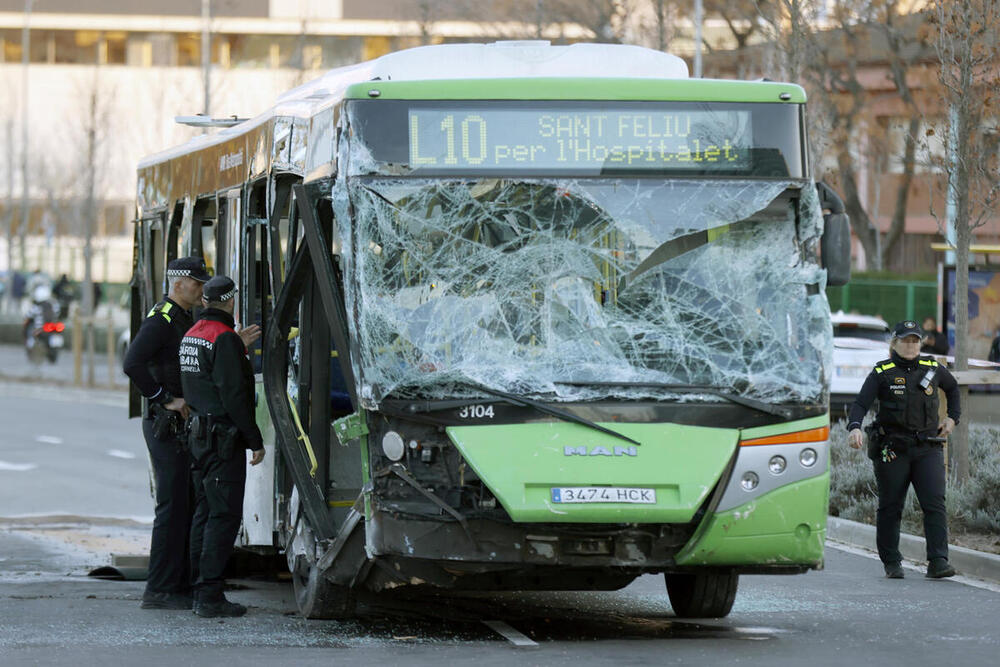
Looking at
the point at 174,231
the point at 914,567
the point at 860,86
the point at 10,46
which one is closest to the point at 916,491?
the point at 914,567

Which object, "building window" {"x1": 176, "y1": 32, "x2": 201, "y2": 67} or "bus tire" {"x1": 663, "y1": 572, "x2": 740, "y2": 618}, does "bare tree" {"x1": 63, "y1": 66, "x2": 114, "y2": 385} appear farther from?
"bus tire" {"x1": 663, "y1": 572, "x2": 740, "y2": 618}

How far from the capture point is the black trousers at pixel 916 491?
12406 millimetres

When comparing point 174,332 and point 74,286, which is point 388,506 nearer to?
Answer: point 174,332

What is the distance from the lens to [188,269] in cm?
1066

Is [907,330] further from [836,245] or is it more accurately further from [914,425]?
[836,245]

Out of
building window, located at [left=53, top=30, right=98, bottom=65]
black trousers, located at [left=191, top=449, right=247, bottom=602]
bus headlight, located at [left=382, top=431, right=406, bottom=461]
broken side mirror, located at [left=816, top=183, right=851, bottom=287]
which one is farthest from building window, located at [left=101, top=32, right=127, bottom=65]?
bus headlight, located at [left=382, top=431, right=406, bottom=461]

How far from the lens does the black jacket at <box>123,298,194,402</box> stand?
1054 centimetres

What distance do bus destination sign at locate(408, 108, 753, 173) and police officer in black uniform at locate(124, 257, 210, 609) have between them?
2.18 metres

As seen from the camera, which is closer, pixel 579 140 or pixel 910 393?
pixel 579 140

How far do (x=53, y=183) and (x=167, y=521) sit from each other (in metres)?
52.5

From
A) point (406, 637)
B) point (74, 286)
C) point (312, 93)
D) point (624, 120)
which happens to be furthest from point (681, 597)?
point (74, 286)

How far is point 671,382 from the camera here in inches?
351

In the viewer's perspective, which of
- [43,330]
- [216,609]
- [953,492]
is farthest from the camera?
[43,330]

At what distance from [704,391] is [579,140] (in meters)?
1.37
